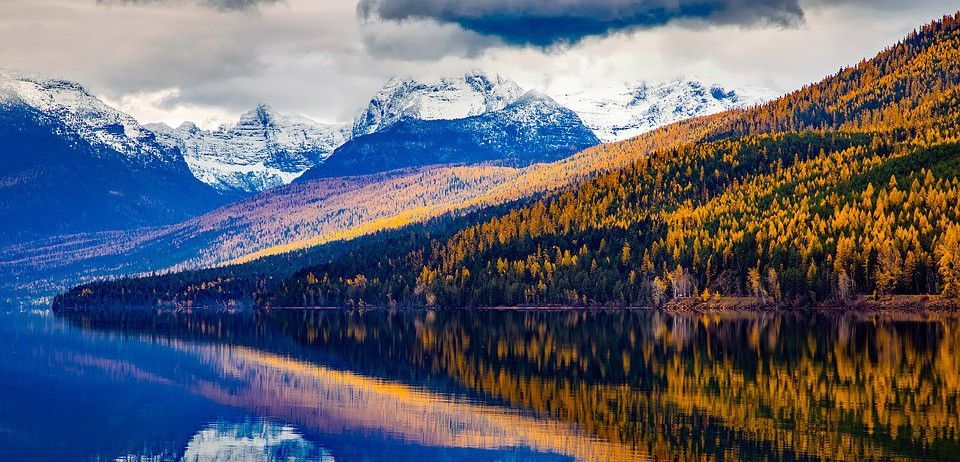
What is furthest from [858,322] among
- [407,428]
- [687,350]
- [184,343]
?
[407,428]

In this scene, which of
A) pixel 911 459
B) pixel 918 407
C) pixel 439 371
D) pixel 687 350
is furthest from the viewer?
pixel 687 350

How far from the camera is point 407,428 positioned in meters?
82.3

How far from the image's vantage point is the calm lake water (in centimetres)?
7319

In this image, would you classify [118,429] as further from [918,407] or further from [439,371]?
[918,407]

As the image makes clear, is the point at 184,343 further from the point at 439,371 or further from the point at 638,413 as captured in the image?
the point at 638,413

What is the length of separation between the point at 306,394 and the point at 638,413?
30128 mm

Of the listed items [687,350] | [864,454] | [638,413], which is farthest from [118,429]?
[687,350]

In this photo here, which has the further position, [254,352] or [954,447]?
[254,352]

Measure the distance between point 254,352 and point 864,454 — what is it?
9405cm

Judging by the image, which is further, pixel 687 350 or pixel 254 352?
pixel 254 352

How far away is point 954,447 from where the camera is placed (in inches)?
2645

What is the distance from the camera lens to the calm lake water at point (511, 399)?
73.2 metres

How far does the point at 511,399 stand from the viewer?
304 feet

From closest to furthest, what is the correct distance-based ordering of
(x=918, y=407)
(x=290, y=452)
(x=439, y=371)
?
(x=290, y=452) < (x=918, y=407) < (x=439, y=371)
